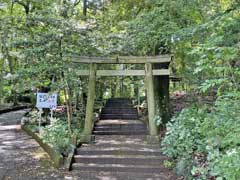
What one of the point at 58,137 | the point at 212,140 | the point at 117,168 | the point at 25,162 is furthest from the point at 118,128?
the point at 212,140

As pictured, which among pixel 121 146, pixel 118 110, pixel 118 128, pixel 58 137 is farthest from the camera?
pixel 118 110

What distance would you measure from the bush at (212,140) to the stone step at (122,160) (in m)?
1.02

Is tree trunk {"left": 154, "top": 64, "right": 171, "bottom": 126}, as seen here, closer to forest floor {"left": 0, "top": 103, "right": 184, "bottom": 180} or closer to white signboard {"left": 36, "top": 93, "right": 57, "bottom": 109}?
white signboard {"left": 36, "top": 93, "right": 57, "bottom": 109}

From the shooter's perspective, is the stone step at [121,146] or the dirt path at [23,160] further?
the stone step at [121,146]

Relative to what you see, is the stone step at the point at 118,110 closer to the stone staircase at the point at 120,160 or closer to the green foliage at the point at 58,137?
the stone staircase at the point at 120,160

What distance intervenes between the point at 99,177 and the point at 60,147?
5.59 feet

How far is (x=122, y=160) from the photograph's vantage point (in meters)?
7.64

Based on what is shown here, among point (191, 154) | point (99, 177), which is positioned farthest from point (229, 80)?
point (99, 177)

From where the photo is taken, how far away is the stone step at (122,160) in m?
7.62

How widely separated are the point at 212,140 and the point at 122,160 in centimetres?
365

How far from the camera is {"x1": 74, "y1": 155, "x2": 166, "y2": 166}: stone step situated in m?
7.62

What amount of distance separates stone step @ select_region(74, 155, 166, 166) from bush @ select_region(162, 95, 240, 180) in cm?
102

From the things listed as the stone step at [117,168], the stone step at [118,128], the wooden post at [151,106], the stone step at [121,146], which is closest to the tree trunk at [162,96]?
the stone step at [118,128]

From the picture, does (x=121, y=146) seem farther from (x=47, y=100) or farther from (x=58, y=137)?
(x=47, y=100)
